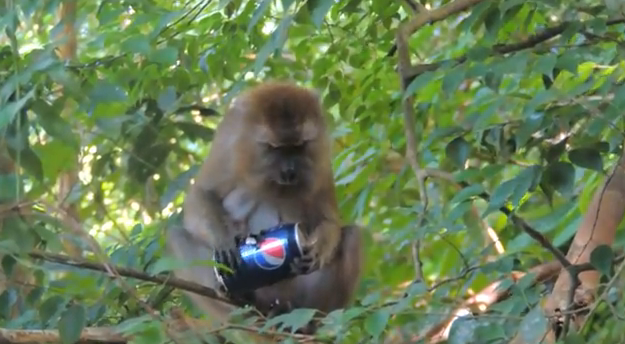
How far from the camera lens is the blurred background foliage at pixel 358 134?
2.00 metres

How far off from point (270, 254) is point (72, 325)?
0.89 metres

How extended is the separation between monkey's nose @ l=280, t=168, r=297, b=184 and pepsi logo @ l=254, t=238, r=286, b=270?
46cm

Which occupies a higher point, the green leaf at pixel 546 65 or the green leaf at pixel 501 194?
the green leaf at pixel 546 65

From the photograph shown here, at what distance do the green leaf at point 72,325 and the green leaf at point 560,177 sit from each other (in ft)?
3.51

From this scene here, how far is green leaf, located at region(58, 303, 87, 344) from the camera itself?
6.65ft

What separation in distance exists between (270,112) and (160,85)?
0.39 m

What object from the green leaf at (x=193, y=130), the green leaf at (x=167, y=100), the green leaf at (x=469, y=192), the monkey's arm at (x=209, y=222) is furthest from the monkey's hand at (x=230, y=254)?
the green leaf at (x=469, y=192)

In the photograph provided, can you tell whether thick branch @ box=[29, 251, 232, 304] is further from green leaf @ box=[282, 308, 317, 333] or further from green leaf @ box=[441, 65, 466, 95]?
green leaf @ box=[441, 65, 466, 95]

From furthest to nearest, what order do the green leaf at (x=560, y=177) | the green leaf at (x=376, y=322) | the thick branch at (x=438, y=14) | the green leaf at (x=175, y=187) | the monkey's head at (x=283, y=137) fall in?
1. the monkey's head at (x=283, y=137)
2. the green leaf at (x=175, y=187)
3. the thick branch at (x=438, y=14)
4. the green leaf at (x=560, y=177)
5. the green leaf at (x=376, y=322)

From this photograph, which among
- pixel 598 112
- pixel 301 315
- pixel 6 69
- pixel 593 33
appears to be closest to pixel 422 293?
pixel 301 315

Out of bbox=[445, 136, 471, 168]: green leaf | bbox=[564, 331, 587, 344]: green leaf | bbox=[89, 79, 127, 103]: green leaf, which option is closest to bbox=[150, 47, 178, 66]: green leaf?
bbox=[89, 79, 127, 103]: green leaf

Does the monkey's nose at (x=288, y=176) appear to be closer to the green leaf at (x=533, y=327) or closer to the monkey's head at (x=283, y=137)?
the monkey's head at (x=283, y=137)

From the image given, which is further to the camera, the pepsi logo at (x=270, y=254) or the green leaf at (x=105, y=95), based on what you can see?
the pepsi logo at (x=270, y=254)

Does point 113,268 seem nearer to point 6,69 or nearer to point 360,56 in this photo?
point 6,69
